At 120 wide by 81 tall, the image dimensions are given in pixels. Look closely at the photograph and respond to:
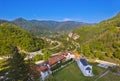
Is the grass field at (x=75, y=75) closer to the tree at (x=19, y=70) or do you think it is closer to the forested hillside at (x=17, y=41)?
the tree at (x=19, y=70)

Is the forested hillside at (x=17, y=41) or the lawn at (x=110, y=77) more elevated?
the forested hillside at (x=17, y=41)

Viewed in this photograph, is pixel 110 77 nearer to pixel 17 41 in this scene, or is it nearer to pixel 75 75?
pixel 75 75

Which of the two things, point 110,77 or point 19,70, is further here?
point 110,77

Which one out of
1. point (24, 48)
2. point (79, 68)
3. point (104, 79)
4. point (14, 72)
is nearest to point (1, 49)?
point (24, 48)

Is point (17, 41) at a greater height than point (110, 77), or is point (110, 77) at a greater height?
point (17, 41)

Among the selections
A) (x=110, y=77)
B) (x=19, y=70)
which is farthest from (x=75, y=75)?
(x=19, y=70)

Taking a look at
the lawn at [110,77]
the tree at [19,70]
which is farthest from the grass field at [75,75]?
the tree at [19,70]

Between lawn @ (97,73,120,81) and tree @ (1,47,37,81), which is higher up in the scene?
tree @ (1,47,37,81)

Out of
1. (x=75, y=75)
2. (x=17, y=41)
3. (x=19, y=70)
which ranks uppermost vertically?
(x=19, y=70)

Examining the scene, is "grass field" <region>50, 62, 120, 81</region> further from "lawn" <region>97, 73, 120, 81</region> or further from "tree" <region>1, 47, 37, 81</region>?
"tree" <region>1, 47, 37, 81</region>

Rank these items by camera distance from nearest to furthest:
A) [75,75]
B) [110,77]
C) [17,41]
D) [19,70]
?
[19,70]
[110,77]
[75,75]
[17,41]

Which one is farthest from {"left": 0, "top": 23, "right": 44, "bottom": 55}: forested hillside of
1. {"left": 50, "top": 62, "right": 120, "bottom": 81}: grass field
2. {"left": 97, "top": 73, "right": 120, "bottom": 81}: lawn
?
{"left": 97, "top": 73, "right": 120, "bottom": 81}: lawn
